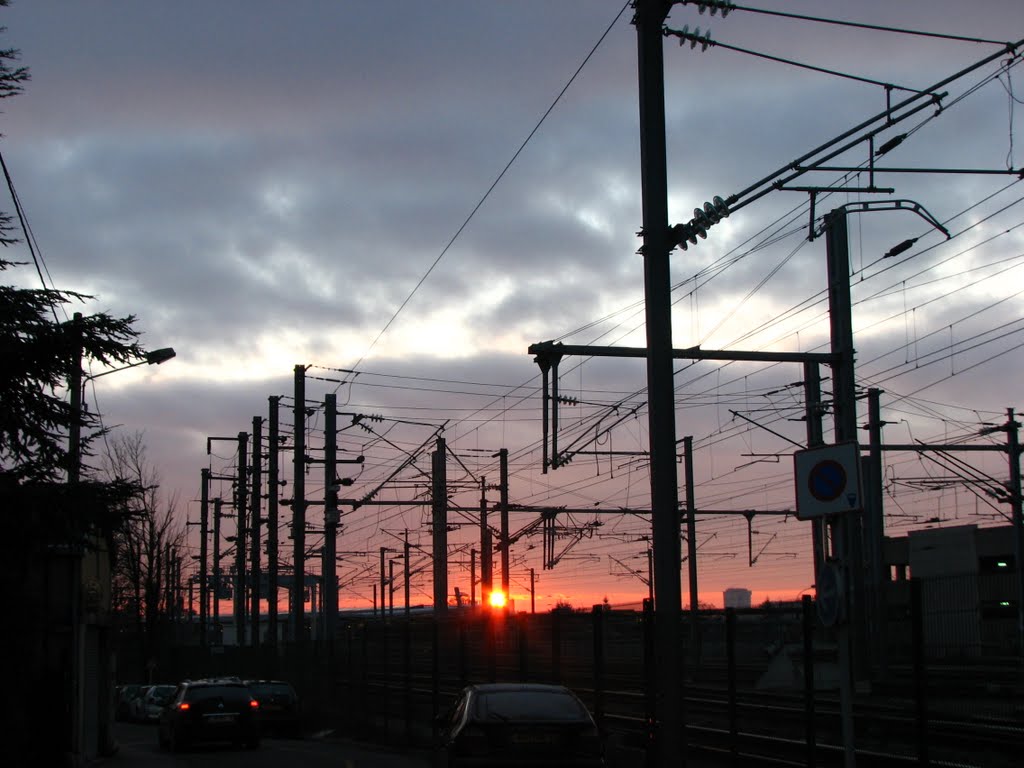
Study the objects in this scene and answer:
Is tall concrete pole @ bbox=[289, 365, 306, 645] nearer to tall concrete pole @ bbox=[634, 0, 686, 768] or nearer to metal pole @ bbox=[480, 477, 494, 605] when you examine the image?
metal pole @ bbox=[480, 477, 494, 605]

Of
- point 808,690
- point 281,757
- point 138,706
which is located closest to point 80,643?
point 281,757

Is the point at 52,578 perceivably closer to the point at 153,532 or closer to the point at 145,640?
the point at 153,532

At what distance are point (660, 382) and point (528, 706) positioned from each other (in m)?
4.34

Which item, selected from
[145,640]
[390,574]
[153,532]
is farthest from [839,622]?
[390,574]

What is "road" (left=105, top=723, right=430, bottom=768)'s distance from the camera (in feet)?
73.2

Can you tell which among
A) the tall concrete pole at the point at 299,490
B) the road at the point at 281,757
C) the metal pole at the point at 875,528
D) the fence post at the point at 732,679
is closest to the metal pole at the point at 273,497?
the tall concrete pole at the point at 299,490

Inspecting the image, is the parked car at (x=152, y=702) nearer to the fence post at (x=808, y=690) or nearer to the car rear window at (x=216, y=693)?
the car rear window at (x=216, y=693)

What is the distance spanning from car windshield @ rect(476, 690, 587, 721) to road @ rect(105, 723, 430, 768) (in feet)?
23.4

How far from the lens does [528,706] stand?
1483 centimetres

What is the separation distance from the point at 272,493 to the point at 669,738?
115ft

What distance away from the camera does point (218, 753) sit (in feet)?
88.5

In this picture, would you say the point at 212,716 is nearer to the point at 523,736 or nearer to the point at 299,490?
the point at 299,490

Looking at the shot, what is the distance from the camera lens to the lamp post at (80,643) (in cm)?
1709

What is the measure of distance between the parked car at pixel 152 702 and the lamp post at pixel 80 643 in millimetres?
19380
